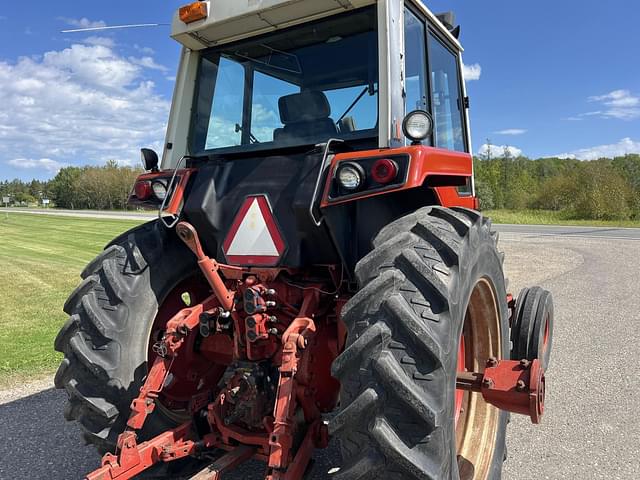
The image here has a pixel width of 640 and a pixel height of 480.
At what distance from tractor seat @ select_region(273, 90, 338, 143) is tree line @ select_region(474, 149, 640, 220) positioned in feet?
93.3

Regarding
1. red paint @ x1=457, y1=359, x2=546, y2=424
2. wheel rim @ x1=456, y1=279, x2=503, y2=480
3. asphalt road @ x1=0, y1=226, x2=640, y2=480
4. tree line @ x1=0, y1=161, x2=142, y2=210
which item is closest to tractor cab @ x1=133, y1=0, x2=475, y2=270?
wheel rim @ x1=456, y1=279, x2=503, y2=480

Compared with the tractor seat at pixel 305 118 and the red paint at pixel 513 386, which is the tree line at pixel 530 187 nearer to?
the tractor seat at pixel 305 118

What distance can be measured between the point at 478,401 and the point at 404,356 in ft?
4.64

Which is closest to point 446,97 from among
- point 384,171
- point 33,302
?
point 384,171

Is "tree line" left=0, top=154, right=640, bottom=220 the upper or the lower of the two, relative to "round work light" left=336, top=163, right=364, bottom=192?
upper

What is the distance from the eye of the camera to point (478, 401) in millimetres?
3037

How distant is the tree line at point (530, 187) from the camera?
3969 cm

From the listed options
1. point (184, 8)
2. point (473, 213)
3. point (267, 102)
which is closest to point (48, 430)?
point (267, 102)

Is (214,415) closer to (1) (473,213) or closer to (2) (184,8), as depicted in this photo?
(1) (473,213)

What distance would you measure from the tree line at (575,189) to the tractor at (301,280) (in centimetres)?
2842

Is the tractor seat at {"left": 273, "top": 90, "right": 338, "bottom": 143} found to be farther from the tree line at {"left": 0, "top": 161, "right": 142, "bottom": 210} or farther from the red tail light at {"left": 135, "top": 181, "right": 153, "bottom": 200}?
the tree line at {"left": 0, "top": 161, "right": 142, "bottom": 210}

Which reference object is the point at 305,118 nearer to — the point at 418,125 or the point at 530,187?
the point at 418,125

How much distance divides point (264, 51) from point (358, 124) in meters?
0.91

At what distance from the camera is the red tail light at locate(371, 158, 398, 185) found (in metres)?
2.33
